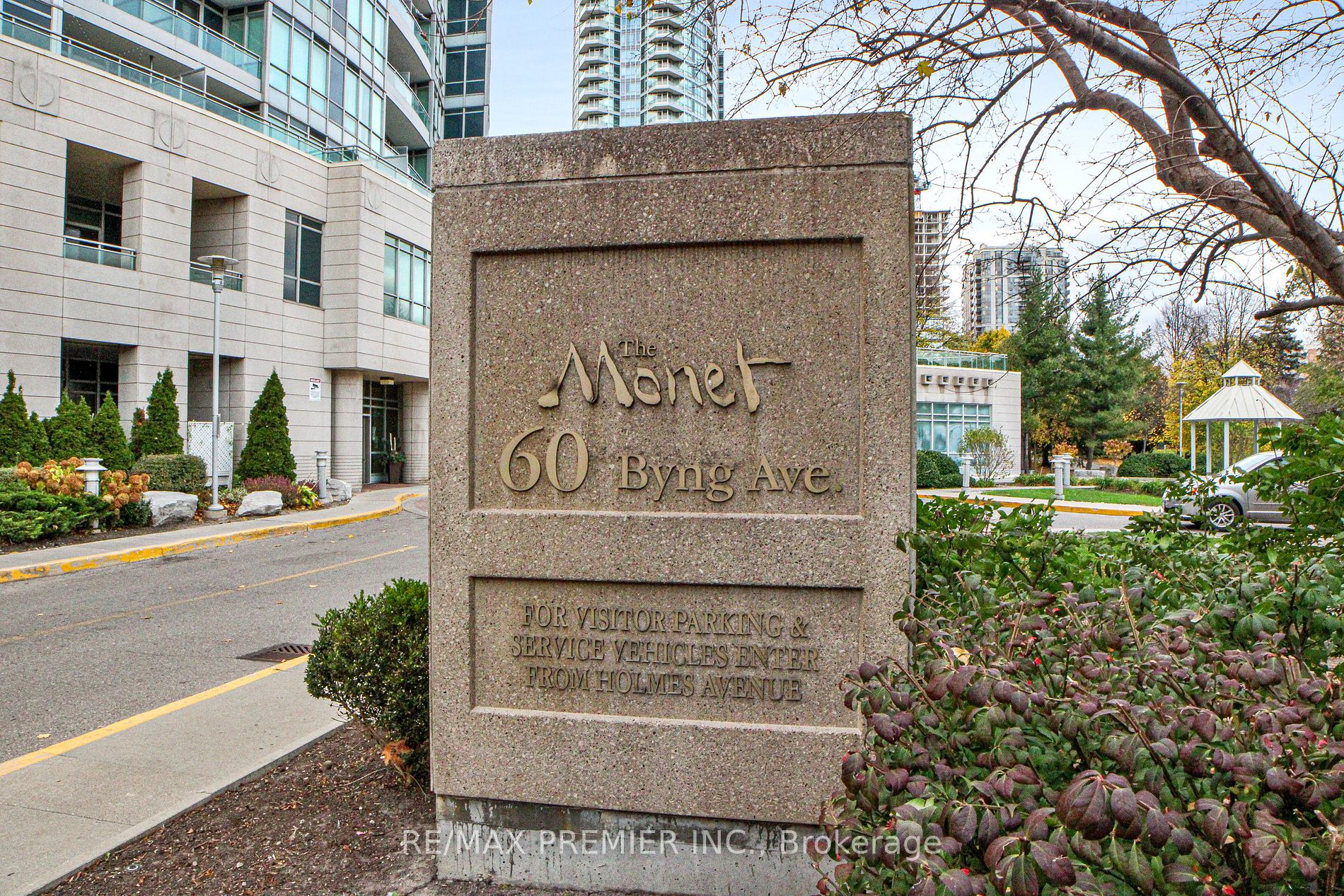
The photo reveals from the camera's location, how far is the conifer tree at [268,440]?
21.4m

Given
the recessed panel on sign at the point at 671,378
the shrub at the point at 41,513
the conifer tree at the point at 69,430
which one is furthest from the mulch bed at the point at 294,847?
Result: the conifer tree at the point at 69,430

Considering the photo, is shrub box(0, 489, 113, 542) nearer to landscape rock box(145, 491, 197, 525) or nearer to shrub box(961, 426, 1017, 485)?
landscape rock box(145, 491, 197, 525)

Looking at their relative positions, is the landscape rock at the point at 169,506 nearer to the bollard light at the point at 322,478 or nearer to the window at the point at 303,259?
the bollard light at the point at 322,478

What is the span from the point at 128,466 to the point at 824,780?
19.5 meters

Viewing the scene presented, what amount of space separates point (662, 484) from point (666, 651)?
0.65m

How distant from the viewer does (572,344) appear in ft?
11.0

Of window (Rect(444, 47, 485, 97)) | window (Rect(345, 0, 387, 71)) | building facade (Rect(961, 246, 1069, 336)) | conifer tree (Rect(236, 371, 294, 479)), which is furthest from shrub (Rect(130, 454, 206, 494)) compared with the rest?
window (Rect(444, 47, 485, 97))

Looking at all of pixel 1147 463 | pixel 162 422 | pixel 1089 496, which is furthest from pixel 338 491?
pixel 1147 463

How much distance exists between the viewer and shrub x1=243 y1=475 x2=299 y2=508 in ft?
66.4

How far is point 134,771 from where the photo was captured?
4379 mm

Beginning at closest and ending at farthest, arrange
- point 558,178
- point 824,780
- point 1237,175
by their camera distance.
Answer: point 824,780 → point 558,178 → point 1237,175

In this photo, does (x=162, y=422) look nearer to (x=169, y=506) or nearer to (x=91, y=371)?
(x=91, y=371)

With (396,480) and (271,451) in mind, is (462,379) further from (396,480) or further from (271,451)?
(396,480)

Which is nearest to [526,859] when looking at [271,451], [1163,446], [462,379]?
[462,379]
